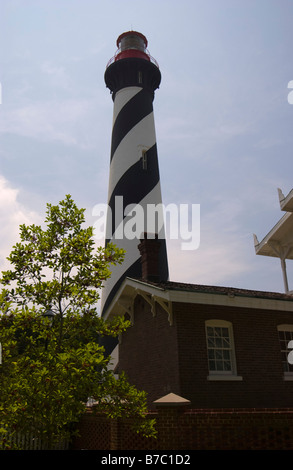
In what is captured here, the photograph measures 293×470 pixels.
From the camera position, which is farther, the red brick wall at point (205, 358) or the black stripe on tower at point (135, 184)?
the black stripe on tower at point (135, 184)

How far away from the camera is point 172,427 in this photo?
8750 mm

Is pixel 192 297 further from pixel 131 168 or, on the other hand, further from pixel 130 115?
pixel 130 115

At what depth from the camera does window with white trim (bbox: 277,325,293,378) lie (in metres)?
14.4

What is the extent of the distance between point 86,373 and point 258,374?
7.77 metres

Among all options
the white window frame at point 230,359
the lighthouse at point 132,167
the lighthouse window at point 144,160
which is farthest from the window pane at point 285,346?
the lighthouse window at point 144,160

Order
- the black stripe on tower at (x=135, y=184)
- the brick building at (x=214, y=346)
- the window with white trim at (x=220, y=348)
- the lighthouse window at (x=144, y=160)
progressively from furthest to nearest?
the lighthouse window at (x=144, y=160), the black stripe on tower at (x=135, y=184), the window with white trim at (x=220, y=348), the brick building at (x=214, y=346)

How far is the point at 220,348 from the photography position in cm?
1356

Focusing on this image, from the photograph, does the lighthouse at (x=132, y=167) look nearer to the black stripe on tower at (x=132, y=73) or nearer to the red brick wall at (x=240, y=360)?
the black stripe on tower at (x=132, y=73)

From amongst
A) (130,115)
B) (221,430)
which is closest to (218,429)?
(221,430)

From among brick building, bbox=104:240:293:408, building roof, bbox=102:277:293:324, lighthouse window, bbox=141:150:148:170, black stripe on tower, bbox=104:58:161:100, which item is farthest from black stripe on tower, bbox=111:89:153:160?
brick building, bbox=104:240:293:408

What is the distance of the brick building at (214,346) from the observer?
12.7m

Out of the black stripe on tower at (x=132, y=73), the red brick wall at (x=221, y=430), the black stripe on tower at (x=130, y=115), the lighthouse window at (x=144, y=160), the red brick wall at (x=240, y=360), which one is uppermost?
the black stripe on tower at (x=132, y=73)

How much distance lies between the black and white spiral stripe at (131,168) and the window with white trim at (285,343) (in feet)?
28.9

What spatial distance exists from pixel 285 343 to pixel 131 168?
1374 centimetres
